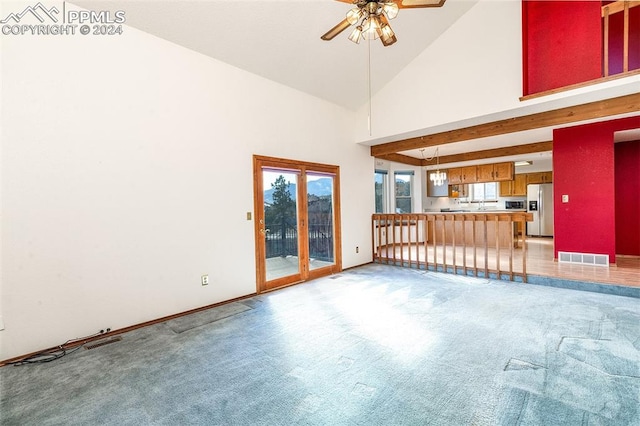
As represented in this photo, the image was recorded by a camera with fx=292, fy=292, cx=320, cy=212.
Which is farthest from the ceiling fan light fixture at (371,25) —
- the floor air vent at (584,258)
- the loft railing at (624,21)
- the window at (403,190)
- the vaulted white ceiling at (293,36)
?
the window at (403,190)

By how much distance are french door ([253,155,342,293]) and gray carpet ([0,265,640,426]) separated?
1056 millimetres

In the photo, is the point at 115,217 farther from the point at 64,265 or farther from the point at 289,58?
the point at 289,58

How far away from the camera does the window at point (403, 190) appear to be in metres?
8.65

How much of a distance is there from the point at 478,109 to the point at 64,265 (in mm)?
5305

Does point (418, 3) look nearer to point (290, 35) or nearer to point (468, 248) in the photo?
point (290, 35)

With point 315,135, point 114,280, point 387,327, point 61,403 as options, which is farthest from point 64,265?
point 315,135

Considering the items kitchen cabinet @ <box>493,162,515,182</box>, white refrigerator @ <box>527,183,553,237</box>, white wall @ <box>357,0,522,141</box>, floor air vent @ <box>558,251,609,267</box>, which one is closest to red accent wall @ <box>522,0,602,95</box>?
white wall @ <box>357,0,522,141</box>

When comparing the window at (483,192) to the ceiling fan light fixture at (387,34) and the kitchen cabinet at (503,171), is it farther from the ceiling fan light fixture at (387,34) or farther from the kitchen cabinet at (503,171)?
the ceiling fan light fixture at (387,34)

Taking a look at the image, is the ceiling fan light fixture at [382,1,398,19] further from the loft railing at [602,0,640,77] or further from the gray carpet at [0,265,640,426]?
the loft railing at [602,0,640,77]

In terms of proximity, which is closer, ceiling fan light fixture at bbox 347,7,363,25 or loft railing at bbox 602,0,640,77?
ceiling fan light fixture at bbox 347,7,363,25

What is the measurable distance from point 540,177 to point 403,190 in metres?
4.22

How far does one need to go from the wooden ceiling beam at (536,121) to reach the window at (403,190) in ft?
9.42

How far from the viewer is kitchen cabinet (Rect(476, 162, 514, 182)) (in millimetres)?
7992

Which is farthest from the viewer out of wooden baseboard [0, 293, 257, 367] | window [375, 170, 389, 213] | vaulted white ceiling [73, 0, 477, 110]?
window [375, 170, 389, 213]
